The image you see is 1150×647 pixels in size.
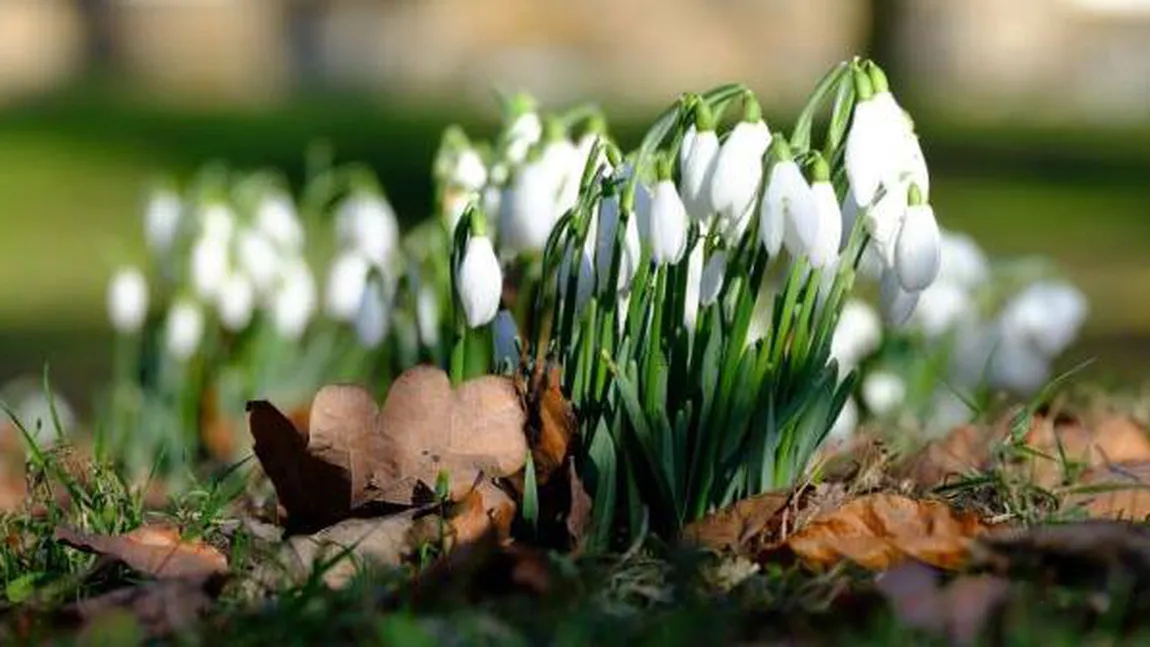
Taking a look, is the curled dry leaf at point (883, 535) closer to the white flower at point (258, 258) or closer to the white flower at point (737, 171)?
the white flower at point (737, 171)

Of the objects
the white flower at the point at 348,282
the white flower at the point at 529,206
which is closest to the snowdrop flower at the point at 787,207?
the white flower at the point at 529,206

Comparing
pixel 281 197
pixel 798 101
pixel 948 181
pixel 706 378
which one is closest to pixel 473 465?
pixel 706 378

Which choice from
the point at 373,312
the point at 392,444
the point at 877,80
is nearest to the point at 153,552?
the point at 392,444

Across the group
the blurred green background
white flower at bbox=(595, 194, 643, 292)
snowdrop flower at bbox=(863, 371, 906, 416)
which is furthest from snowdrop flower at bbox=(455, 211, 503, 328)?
snowdrop flower at bbox=(863, 371, 906, 416)

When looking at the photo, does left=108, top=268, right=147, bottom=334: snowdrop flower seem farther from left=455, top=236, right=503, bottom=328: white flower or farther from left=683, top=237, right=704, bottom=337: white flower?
left=683, top=237, right=704, bottom=337: white flower

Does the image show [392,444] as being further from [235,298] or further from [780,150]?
[235,298]
